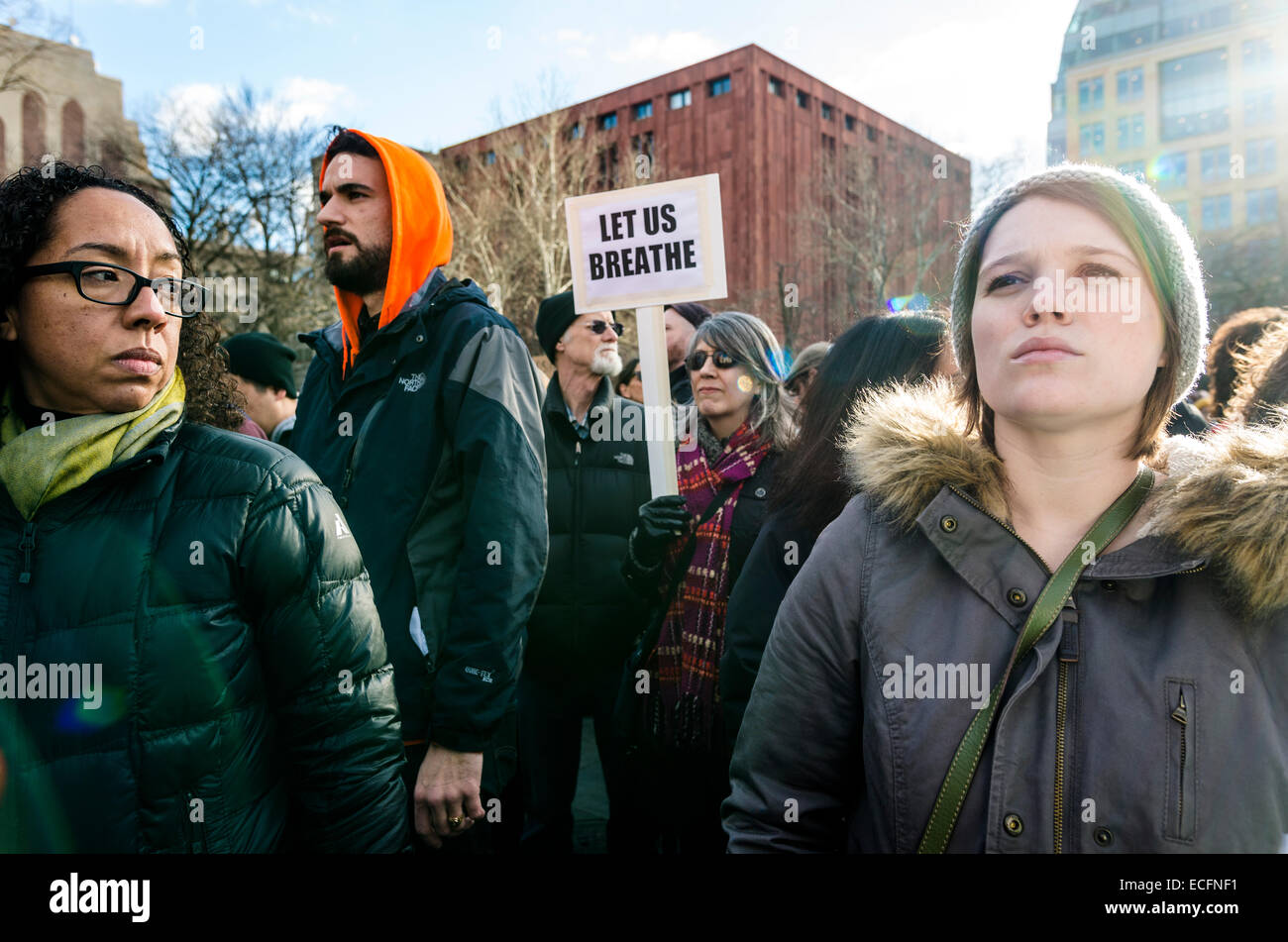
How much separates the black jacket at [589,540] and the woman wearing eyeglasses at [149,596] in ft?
5.92

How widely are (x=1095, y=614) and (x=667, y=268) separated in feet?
6.66

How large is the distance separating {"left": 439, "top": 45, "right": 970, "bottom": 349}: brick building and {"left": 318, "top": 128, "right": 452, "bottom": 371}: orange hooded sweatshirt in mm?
30966

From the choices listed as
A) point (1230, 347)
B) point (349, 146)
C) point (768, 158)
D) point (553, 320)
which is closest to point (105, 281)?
point (349, 146)

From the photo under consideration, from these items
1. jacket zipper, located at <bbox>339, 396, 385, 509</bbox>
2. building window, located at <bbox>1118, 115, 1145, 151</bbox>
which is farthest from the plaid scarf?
building window, located at <bbox>1118, 115, 1145, 151</bbox>

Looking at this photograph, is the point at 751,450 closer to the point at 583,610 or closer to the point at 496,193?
the point at 583,610

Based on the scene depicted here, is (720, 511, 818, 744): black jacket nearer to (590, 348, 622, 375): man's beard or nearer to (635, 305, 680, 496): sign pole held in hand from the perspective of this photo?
(635, 305, 680, 496): sign pole held in hand

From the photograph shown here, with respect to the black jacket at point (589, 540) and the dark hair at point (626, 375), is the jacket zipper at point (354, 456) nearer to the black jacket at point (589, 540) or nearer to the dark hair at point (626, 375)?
the black jacket at point (589, 540)

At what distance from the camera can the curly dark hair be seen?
1557 mm

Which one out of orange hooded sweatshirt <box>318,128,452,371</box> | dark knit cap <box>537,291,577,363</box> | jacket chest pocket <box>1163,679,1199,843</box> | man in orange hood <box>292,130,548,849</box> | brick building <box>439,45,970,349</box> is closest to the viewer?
jacket chest pocket <box>1163,679,1199,843</box>

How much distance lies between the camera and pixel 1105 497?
4.68ft

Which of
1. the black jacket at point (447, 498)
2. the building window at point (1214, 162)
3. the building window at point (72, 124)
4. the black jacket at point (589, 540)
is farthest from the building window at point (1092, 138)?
the black jacket at point (447, 498)

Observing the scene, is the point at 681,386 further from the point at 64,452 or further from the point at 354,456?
the point at 64,452

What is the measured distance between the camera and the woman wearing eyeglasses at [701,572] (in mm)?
2885

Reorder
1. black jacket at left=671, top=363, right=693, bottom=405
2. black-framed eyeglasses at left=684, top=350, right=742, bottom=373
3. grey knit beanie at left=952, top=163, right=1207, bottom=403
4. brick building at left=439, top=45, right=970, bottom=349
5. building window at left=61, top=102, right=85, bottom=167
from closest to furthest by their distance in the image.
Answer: grey knit beanie at left=952, top=163, right=1207, bottom=403
black-framed eyeglasses at left=684, top=350, right=742, bottom=373
black jacket at left=671, top=363, right=693, bottom=405
building window at left=61, top=102, right=85, bottom=167
brick building at left=439, top=45, right=970, bottom=349
